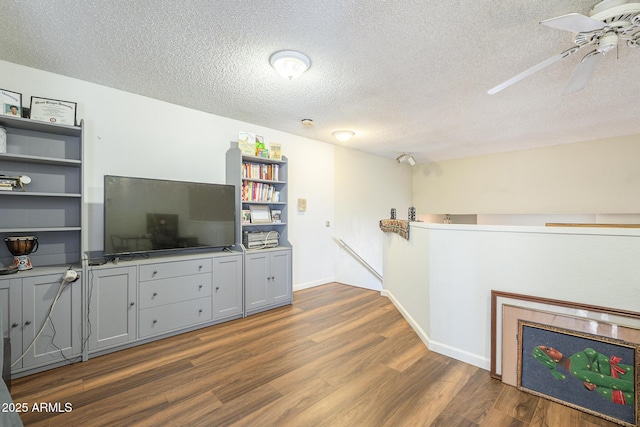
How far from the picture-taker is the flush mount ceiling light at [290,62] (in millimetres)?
2170

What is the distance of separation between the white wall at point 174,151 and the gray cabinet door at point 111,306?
21.2 inches

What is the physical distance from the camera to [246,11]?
1.73m

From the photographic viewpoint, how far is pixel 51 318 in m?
2.18

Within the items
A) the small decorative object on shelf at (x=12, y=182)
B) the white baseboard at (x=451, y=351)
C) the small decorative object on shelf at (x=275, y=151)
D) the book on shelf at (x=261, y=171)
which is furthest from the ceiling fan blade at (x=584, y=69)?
the small decorative object on shelf at (x=12, y=182)

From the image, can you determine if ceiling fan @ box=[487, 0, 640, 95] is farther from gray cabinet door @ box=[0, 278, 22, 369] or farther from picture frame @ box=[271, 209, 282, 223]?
gray cabinet door @ box=[0, 278, 22, 369]

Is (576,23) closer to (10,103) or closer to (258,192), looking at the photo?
(258,192)

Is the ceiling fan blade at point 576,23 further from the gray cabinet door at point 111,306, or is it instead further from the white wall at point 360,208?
the white wall at point 360,208

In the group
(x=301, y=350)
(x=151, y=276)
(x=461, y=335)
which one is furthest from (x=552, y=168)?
(x=151, y=276)

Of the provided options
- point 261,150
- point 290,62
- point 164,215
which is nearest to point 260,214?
point 261,150

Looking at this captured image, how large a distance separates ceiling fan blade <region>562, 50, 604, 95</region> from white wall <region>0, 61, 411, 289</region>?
3305 mm

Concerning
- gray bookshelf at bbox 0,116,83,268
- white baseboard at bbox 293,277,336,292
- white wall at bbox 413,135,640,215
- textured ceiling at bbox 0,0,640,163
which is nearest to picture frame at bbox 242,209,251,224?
textured ceiling at bbox 0,0,640,163

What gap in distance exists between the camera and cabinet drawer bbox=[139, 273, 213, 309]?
104 inches

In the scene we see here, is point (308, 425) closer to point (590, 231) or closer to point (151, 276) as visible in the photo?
point (151, 276)

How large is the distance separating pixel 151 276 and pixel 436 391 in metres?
2.63
